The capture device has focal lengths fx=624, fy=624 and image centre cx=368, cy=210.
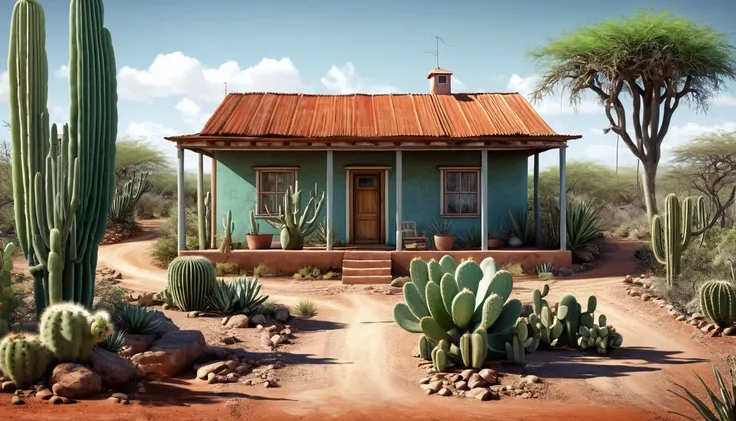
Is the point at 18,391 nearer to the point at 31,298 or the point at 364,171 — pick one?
the point at 31,298

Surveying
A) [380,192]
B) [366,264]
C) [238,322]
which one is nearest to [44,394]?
[238,322]

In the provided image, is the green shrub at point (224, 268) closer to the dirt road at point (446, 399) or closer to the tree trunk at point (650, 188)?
the dirt road at point (446, 399)

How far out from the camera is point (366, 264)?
13633 millimetres

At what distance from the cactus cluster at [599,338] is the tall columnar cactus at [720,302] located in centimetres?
201

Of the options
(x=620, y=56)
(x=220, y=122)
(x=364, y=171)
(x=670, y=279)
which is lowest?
(x=670, y=279)

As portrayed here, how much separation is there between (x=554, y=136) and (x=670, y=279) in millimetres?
4465

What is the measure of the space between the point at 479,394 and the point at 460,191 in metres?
10.7

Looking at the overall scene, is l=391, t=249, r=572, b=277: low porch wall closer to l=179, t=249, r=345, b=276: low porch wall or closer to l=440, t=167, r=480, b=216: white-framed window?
l=179, t=249, r=345, b=276: low porch wall

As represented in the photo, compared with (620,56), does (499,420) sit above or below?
below

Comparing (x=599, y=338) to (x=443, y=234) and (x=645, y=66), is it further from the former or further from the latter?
(x=645, y=66)

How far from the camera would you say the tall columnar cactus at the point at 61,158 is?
Result: 6.71 meters

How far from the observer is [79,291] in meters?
7.07

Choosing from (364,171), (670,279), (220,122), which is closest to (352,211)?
(364,171)

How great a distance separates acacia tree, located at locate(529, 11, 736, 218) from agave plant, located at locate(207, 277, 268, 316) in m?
13.7
